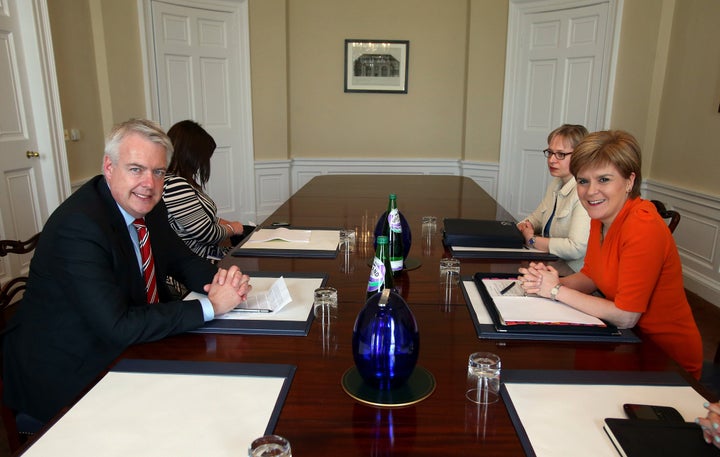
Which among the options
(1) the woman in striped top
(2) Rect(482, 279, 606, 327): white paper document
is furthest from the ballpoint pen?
(1) the woman in striped top

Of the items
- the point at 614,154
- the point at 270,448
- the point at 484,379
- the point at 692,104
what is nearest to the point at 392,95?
the point at 692,104

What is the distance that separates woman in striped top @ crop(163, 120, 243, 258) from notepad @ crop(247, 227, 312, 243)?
35 cm

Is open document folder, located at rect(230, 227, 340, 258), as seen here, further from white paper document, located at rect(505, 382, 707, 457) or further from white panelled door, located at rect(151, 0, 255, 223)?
white panelled door, located at rect(151, 0, 255, 223)

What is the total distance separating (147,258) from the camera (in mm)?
1587

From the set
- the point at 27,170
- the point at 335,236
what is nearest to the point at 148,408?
the point at 335,236

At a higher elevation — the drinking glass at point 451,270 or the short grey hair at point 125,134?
the short grey hair at point 125,134

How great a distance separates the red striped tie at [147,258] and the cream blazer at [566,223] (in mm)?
1437

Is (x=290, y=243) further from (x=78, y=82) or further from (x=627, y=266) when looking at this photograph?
(x=78, y=82)

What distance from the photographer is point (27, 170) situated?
3.50 m

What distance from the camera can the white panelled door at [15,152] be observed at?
3.28m

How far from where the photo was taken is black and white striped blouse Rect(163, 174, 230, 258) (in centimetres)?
225

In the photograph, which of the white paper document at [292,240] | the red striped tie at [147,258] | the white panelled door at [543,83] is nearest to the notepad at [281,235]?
the white paper document at [292,240]

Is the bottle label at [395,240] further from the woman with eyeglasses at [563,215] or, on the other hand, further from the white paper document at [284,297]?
the woman with eyeglasses at [563,215]

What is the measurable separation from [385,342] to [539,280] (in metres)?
0.67
